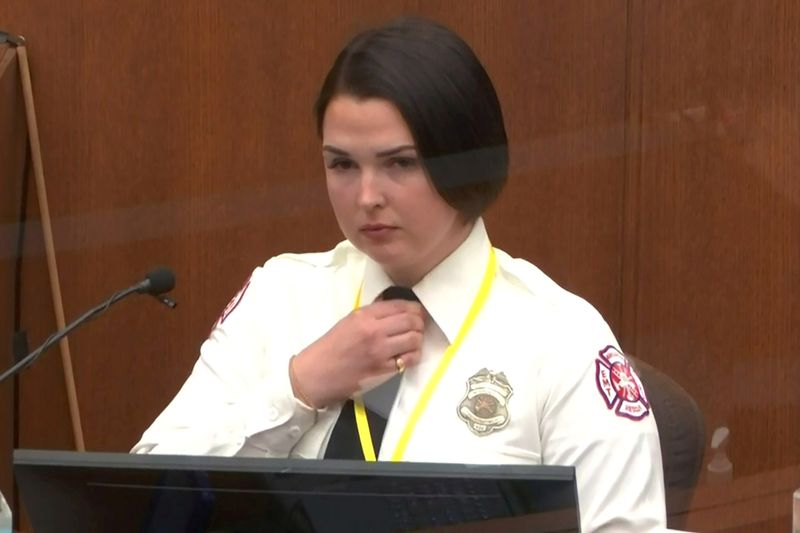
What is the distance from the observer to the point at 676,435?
5.72ft

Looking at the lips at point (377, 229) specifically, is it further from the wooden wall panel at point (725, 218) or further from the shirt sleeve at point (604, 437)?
the wooden wall panel at point (725, 218)

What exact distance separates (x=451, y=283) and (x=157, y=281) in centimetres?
39

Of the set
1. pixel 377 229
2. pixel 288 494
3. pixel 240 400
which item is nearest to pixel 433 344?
pixel 377 229

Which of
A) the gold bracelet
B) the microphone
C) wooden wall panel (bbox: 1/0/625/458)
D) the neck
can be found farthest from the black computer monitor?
wooden wall panel (bbox: 1/0/625/458)

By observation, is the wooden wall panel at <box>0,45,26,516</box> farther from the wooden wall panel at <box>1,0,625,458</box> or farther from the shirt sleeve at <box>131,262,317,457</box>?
the shirt sleeve at <box>131,262,317,457</box>

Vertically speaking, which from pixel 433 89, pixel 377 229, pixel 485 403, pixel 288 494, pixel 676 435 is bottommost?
pixel 676 435

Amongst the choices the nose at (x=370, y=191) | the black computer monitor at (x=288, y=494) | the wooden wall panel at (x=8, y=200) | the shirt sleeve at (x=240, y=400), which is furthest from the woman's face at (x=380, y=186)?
the wooden wall panel at (x=8, y=200)

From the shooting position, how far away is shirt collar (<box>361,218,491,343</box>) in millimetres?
1643

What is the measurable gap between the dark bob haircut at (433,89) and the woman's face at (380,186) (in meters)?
0.01

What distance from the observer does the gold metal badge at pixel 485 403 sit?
1565mm

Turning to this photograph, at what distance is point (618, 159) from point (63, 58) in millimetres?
1322

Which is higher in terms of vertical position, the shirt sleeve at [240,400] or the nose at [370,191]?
Answer: the nose at [370,191]

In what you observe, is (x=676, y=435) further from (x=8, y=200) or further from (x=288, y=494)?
(x=8, y=200)

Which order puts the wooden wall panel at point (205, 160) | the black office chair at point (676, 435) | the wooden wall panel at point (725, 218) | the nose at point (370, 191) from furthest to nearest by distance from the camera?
the wooden wall panel at point (205, 160)
the wooden wall panel at point (725, 218)
the black office chair at point (676, 435)
the nose at point (370, 191)
